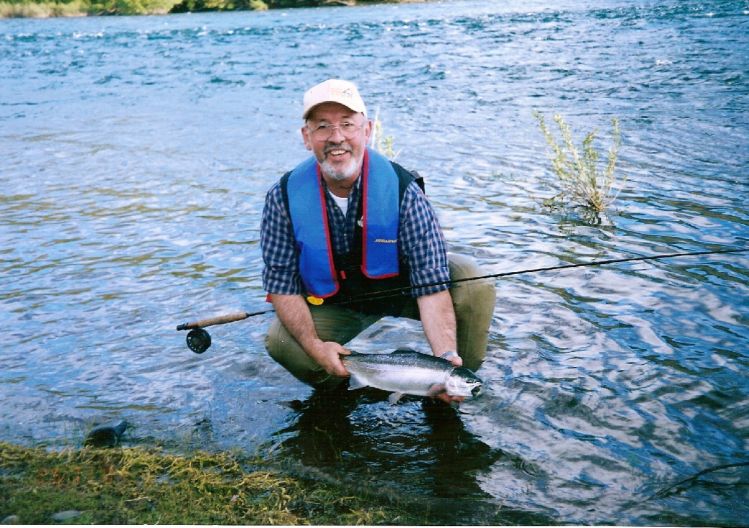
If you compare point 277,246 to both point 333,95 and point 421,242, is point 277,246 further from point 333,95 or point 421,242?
point 333,95

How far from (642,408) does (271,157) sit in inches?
349

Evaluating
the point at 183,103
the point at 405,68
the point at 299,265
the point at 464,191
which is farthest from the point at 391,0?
the point at 299,265

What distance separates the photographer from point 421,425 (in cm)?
466

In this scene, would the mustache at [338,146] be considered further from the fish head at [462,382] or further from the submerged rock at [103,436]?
the submerged rock at [103,436]

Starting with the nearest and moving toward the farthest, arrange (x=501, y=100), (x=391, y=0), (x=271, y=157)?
1. (x=271, y=157)
2. (x=501, y=100)
3. (x=391, y=0)

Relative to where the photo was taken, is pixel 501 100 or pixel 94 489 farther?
pixel 501 100

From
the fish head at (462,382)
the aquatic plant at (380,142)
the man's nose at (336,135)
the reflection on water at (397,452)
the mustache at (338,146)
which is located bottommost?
the reflection on water at (397,452)

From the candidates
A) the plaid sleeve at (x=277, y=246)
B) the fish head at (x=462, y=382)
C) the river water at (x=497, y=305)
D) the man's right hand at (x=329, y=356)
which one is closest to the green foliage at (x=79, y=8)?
the river water at (x=497, y=305)

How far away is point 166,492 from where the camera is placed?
3779 mm

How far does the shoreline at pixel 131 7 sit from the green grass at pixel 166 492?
190ft

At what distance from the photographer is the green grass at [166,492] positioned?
357 centimetres

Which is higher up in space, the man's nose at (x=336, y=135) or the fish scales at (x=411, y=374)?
the man's nose at (x=336, y=135)

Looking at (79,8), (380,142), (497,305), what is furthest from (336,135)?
(79,8)

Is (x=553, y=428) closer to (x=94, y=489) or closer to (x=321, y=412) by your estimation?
(x=321, y=412)
